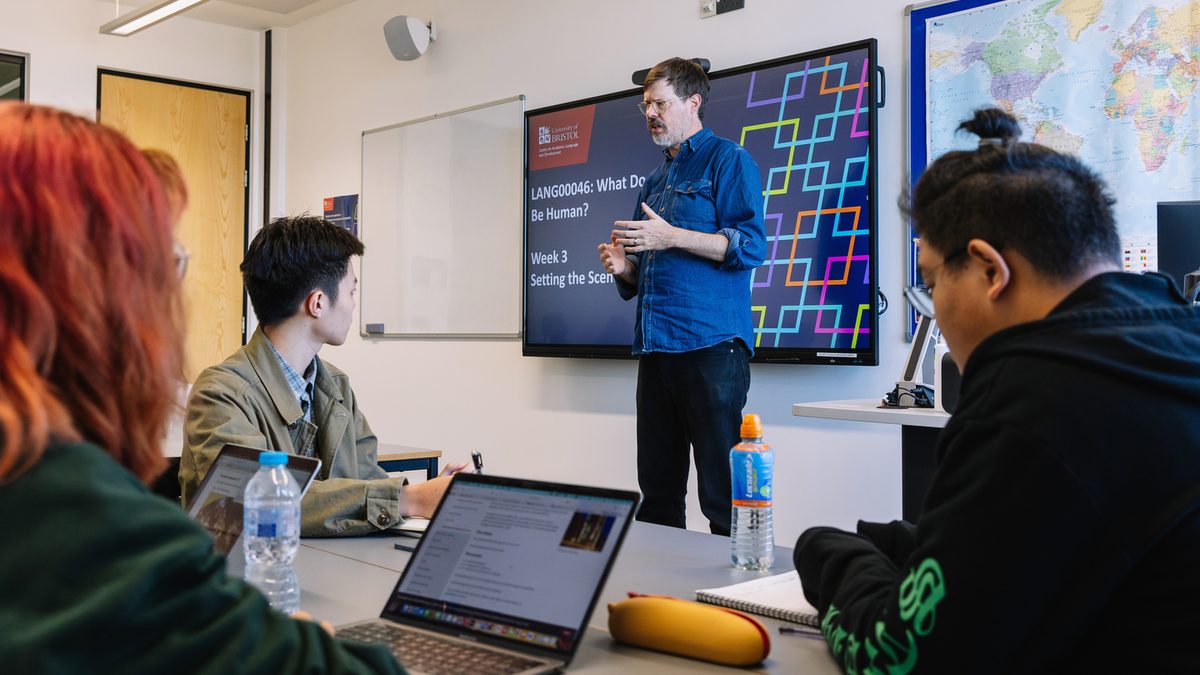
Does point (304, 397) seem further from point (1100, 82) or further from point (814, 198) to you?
point (1100, 82)

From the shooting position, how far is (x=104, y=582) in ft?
2.00

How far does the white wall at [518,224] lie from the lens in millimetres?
3613

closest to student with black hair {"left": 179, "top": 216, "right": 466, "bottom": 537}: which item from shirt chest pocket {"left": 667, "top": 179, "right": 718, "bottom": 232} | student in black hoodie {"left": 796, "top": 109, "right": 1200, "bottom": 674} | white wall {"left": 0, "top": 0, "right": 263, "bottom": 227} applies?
student in black hoodie {"left": 796, "top": 109, "right": 1200, "bottom": 674}

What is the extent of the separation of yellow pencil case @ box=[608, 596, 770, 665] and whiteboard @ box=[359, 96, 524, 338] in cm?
386

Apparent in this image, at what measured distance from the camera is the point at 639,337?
3.20 metres

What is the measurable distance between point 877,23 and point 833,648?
119 inches

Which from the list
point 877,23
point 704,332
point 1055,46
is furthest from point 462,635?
point 877,23

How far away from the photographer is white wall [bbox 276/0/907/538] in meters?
3.61

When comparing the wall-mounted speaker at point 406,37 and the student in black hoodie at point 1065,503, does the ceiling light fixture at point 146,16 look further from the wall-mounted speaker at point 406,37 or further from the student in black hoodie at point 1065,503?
the student in black hoodie at point 1065,503

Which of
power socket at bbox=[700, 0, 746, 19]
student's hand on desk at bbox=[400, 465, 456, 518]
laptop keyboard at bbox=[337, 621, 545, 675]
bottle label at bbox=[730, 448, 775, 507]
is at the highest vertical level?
power socket at bbox=[700, 0, 746, 19]

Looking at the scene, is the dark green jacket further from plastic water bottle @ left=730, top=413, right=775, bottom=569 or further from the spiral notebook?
plastic water bottle @ left=730, top=413, right=775, bottom=569

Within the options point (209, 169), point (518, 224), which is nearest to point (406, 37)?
point (518, 224)

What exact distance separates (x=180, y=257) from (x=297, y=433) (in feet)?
4.26

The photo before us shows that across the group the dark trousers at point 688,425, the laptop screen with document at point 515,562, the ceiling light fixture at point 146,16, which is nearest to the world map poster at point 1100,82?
the dark trousers at point 688,425
